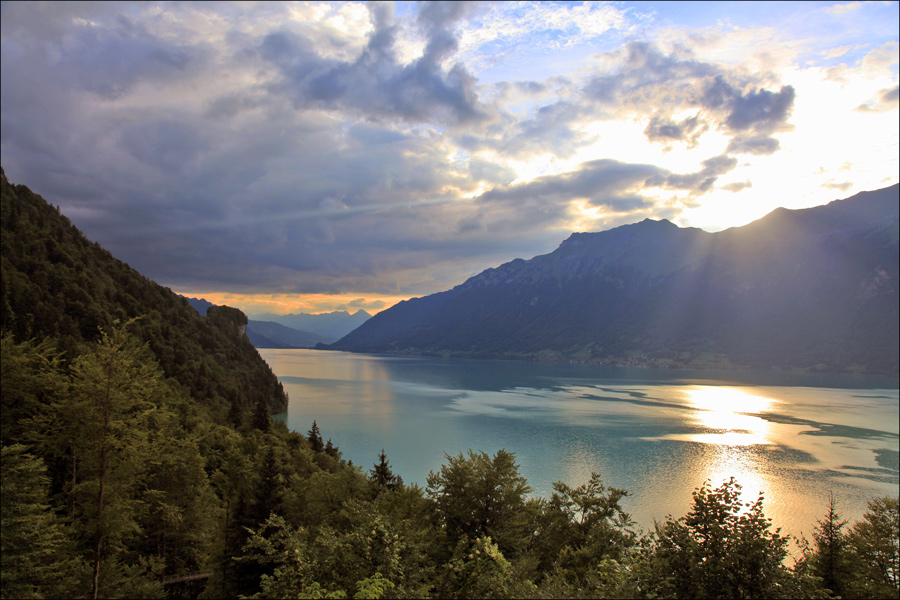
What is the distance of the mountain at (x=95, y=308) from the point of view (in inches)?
2167

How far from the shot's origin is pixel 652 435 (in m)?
81.2

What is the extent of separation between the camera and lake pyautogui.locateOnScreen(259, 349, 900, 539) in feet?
176

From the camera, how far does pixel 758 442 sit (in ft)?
255

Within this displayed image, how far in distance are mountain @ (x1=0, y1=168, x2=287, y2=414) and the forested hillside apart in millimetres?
20487

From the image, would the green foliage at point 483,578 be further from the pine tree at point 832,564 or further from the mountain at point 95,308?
the mountain at point 95,308

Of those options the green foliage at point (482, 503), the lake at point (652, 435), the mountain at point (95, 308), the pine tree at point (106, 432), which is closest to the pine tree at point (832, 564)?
the green foliage at point (482, 503)

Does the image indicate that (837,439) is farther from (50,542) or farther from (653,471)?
(50,542)

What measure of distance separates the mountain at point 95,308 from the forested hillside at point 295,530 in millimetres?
20487

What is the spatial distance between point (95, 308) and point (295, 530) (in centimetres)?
6363

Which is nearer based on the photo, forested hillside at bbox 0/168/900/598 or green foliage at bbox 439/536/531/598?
forested hillside at bbox 0/168/900/598

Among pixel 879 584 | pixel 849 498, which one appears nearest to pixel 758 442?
pixel 849 498

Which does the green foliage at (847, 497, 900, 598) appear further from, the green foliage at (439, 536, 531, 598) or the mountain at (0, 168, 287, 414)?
the mountain at (0, 168, 287, 414)

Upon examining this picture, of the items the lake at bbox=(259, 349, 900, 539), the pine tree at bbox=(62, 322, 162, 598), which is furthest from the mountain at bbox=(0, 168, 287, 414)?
the pine tree at bbox=(62, 322, 162, 598)

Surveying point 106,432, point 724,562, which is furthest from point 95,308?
point 724,562
